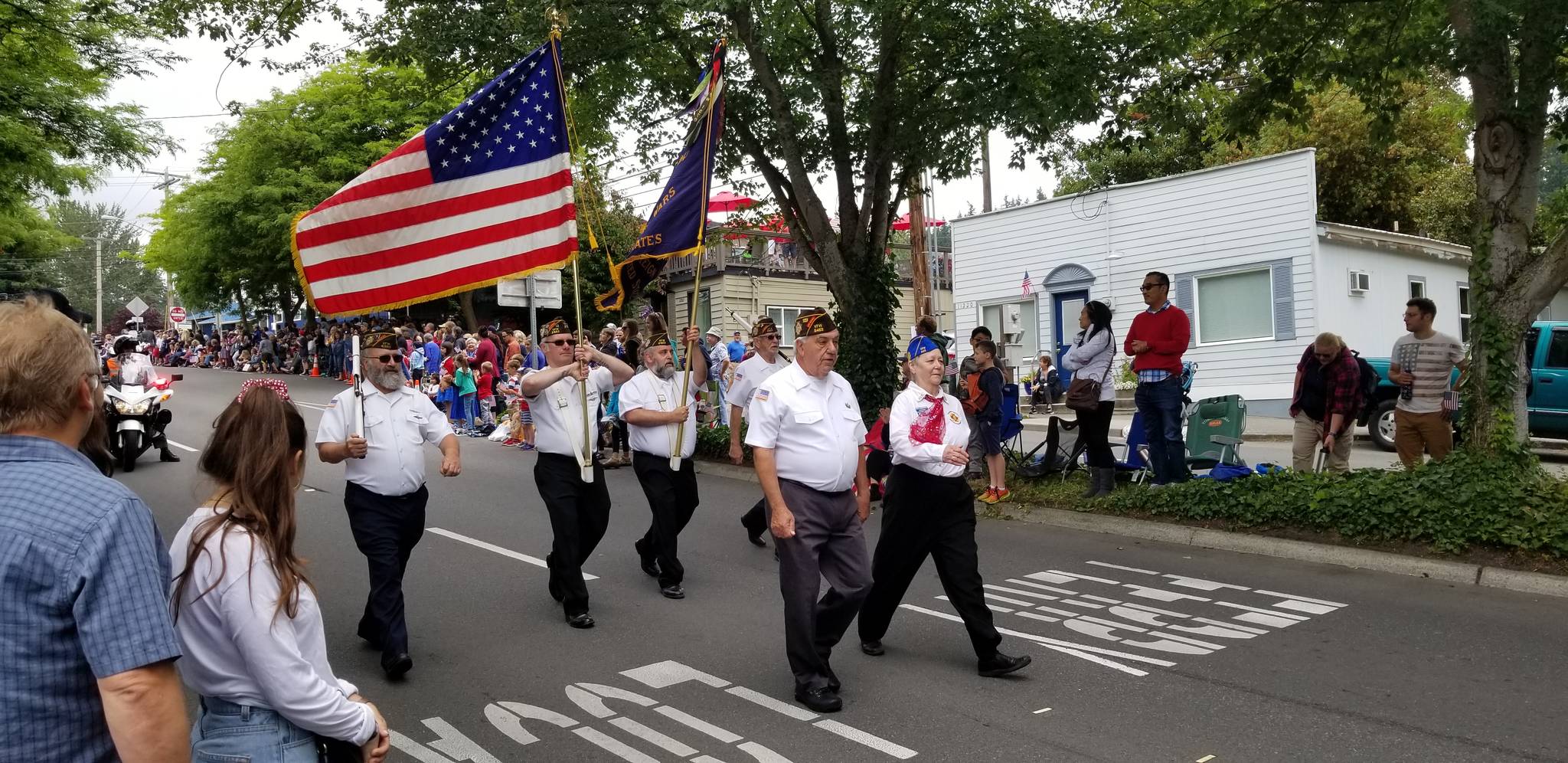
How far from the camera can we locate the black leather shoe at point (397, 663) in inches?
242

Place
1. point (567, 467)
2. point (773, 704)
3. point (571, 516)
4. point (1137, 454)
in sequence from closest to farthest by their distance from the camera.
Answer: point (773, 704), point (571, 516), point (567, 467), point (1137, 454)

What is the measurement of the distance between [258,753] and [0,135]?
664 inches

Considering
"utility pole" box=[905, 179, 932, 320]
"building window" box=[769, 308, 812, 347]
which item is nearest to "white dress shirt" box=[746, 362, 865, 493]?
"utility pole" box=[905, 179, 932, 320]

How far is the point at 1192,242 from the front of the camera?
22500 mm

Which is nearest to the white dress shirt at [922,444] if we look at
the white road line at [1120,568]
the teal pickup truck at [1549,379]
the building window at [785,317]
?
the white road line at [1120,568]

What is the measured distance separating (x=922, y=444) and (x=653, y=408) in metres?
2.79

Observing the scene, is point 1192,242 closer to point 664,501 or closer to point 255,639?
point 664,501

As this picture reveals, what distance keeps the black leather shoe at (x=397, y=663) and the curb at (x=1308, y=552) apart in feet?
21.3

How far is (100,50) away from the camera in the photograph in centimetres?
1612

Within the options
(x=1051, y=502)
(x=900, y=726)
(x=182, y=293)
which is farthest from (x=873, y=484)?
(x=182, y=293)

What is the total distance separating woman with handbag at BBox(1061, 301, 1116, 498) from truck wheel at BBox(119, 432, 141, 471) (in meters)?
12.2

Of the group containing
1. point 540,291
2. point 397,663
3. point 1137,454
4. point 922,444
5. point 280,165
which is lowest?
point 397,663

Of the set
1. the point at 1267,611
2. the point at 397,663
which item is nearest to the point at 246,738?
the point at 397,663

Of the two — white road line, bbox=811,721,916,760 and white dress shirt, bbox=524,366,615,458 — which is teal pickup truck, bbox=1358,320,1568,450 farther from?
white road line, bbox=811,721,916,760
